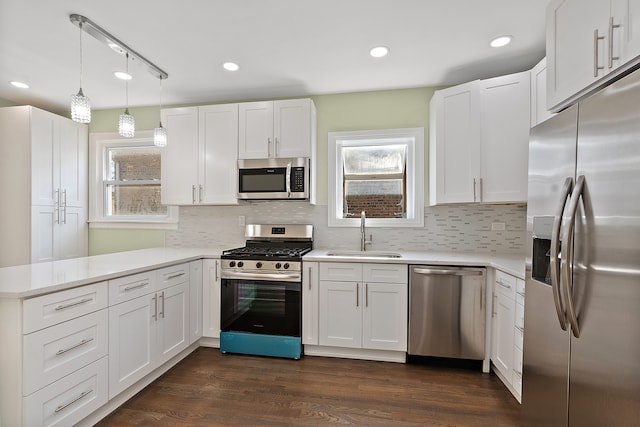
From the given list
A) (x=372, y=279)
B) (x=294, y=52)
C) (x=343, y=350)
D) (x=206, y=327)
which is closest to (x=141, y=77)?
(x=294, y=52)

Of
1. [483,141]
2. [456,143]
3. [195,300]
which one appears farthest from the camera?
[195,300]

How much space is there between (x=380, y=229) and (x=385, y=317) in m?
0.93

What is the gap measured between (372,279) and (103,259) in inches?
86.0

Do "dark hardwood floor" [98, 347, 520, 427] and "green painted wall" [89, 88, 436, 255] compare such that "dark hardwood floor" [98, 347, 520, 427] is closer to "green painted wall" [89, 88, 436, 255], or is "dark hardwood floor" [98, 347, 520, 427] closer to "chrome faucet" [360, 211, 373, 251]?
"chrome faucet" [360, 211, 373, 251]

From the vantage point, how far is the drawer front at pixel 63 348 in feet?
4.67

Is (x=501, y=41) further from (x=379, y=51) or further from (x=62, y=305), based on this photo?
(x=62, y=305)

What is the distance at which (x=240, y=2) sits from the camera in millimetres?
1866

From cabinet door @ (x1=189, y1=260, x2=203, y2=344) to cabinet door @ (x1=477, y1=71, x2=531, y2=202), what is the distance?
2581mm

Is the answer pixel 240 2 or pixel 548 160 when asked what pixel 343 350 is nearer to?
pixel 548 160

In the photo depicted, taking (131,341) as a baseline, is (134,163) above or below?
above

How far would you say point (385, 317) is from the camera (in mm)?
2604

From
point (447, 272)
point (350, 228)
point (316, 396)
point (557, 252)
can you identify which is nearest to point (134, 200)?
point (350, 228)

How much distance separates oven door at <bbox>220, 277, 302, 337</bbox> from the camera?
8.84 feet

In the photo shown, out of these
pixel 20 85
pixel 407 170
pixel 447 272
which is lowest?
pixel 447 272
